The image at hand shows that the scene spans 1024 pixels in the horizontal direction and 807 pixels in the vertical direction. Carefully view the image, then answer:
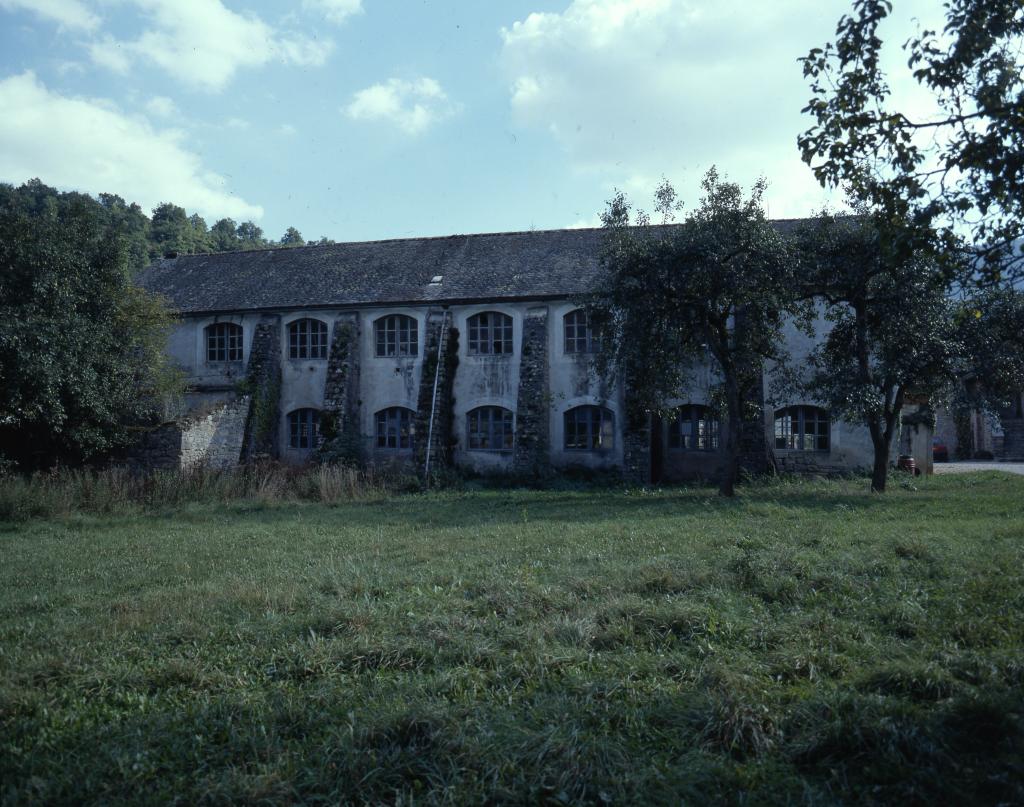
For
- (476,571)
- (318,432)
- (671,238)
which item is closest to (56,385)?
(318,432)

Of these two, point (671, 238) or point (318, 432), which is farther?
point (318, 432)

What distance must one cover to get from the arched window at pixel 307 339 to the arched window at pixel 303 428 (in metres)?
1.90

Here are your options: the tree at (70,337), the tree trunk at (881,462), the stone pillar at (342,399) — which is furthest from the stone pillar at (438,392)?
the tree trunk at (881,462)

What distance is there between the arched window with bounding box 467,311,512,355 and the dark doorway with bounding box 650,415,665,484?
4968 mm

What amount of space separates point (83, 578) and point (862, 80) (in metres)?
9.45

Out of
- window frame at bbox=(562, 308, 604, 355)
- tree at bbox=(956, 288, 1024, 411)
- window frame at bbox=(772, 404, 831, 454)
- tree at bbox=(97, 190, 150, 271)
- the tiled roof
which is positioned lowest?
window frame at bbox=(772, 404, 831, 454)

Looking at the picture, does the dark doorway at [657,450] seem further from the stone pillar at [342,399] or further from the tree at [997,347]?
the stone pillar at [342,399]

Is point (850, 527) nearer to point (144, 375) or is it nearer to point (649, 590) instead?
point (649, 590)

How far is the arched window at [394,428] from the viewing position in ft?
80.1

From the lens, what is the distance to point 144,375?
19.8 m

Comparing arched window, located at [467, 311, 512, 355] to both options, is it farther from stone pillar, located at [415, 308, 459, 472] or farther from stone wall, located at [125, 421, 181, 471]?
stone wall, located at [125, 421, 181, 471]

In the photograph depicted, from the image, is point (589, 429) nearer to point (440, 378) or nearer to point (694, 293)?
point (440, 378)

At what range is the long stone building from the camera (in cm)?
2203

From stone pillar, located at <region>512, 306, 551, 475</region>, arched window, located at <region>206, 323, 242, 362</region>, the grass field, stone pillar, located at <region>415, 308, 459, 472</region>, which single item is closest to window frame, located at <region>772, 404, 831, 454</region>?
stone pillar, located at <region>512, 306, 551, 475</region>
